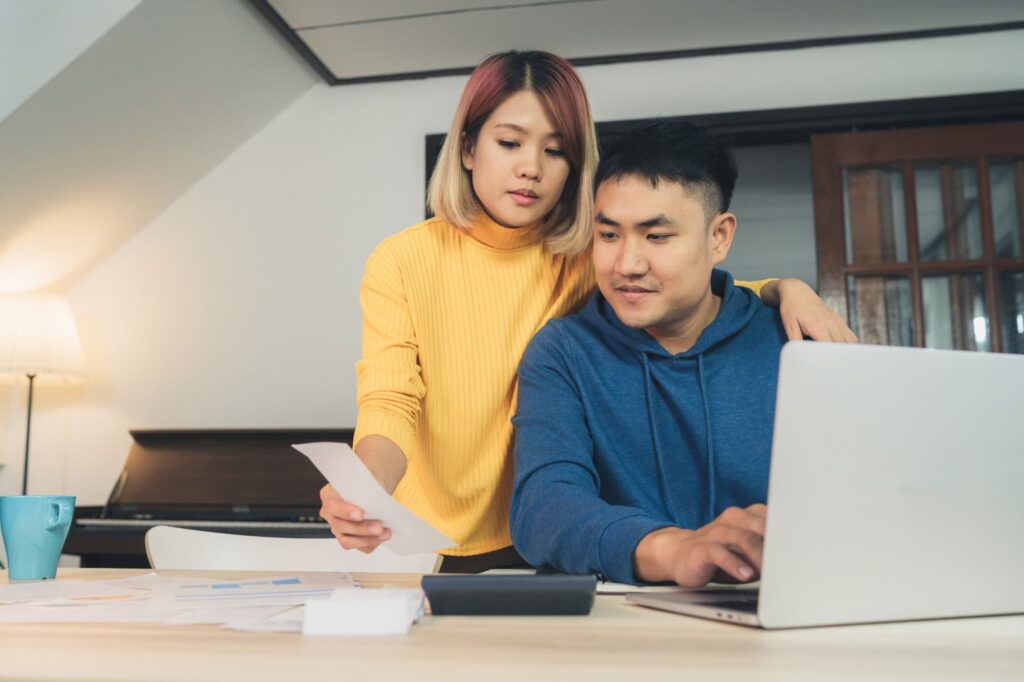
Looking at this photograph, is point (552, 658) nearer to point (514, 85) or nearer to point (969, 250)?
point (514, 85)

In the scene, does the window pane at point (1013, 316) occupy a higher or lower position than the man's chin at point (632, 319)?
higher

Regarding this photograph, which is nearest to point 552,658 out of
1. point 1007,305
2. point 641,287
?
point 641,287

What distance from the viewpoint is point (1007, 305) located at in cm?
319

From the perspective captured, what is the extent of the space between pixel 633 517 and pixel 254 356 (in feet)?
9.13

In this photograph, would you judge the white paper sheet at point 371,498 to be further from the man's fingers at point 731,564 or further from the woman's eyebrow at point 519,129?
the woman's eyebrow at point 519,129

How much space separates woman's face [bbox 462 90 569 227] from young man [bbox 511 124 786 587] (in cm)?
9

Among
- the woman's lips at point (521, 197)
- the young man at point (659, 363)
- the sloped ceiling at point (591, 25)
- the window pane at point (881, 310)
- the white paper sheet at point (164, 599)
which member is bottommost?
the white paper sheet at point (164, 599)

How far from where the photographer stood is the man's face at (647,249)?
1.41 m

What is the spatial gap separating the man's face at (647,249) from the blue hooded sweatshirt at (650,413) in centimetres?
6

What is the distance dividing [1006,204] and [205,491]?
9.61 feet

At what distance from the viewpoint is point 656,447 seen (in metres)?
1.38

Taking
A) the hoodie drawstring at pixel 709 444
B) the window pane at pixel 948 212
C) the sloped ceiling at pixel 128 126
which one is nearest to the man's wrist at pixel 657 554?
the hoodie drawstring at pixel 709 444

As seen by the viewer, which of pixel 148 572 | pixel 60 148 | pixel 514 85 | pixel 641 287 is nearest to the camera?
pixel 148 572

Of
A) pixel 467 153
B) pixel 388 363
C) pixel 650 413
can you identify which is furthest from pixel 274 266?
pixel 650 413
